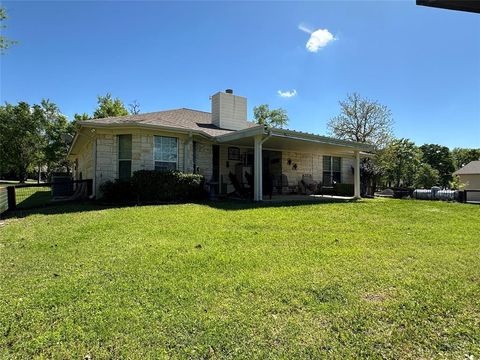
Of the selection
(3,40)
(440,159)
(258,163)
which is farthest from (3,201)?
(440,159)

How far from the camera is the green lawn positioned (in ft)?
7.47

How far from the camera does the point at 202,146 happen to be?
1268 cm

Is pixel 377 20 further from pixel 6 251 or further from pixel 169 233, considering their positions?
pixel 6 251

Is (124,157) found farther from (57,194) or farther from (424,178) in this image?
(424,178)

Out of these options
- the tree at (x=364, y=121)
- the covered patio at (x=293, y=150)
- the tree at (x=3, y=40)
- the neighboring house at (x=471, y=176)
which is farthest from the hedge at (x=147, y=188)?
the neighboring house at (x=471, y=176)

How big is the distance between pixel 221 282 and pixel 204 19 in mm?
10590

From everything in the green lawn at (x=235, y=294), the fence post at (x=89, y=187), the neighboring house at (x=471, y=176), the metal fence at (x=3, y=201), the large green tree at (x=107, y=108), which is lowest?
the green lawn at (x=235, y=294)

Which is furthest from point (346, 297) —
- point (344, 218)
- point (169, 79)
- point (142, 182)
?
point (169, 79)

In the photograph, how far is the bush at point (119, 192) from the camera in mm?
10211

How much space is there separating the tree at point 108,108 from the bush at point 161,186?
77.0 ft

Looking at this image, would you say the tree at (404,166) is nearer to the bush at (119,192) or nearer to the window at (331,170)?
the window at (331,170)

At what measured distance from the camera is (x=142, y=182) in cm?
1009

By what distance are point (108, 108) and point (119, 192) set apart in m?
24.2

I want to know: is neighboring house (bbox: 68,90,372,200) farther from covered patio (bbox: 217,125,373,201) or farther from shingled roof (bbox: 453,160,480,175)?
shingled roof (bbox: 453,160,480,175)
